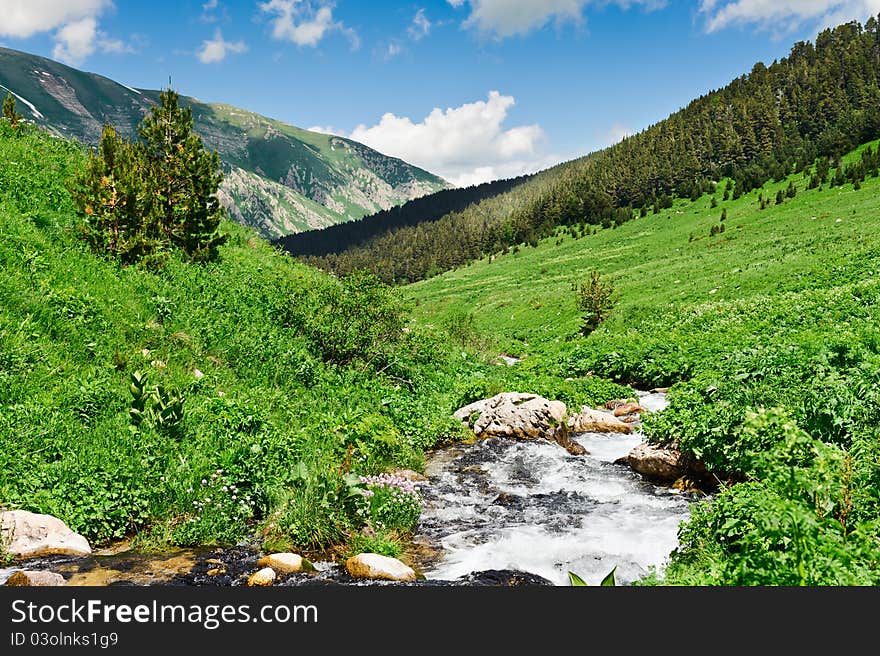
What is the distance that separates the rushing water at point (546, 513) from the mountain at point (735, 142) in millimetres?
88682

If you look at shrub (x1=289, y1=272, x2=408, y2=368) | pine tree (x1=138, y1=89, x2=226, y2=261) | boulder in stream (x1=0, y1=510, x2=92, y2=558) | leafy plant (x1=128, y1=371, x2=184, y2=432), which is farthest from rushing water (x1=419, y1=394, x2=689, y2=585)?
A: pine tree (x1=138, y1=89, x2=226, y2=261)

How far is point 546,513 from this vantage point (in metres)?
9.98

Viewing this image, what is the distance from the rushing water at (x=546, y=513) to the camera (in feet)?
26.4

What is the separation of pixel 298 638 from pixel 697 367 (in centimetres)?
1719

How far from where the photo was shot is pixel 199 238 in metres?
21.7

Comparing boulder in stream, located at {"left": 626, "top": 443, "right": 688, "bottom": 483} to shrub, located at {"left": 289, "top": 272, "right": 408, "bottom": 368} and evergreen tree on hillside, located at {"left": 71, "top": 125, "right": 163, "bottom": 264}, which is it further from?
evergreen tree on hillside, located at {"left": 71, "top": 125, "right": 163, "bottom": 264}

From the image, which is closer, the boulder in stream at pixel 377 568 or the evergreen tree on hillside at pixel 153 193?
the boulder in stream at pixel 377 568

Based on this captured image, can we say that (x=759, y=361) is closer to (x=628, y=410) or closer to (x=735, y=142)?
(x=628, y=410)

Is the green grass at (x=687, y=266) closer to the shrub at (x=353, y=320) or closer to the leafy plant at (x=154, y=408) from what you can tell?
the shrub at (x=353, y=320)

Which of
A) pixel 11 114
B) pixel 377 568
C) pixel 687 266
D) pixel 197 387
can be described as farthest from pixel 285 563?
pixel 687 266

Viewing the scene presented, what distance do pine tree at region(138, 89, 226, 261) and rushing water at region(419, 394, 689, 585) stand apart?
14.1 m

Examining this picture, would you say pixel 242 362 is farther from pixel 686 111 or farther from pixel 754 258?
pixel 686 111

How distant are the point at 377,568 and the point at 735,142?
13972cm

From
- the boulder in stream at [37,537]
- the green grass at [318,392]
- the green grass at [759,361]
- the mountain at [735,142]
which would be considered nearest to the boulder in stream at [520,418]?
the green grass at [318,392]
